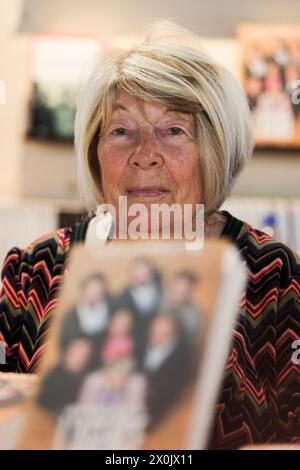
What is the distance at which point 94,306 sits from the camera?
0.52 metres

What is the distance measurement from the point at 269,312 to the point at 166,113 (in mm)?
426

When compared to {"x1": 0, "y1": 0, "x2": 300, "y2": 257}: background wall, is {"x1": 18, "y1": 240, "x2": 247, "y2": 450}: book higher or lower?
lower

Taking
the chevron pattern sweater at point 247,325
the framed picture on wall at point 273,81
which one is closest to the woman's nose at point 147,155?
the chevron pattern sweater at point 247,325

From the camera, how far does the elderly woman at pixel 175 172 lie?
1.17 meters

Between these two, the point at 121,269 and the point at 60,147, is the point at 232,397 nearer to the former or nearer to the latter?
the point at 121,269

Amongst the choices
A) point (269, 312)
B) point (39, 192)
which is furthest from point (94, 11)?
point (269, 312)

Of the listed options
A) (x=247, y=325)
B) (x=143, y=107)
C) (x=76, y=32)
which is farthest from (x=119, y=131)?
(x=76, y=32)

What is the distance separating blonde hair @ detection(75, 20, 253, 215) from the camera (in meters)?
1.20

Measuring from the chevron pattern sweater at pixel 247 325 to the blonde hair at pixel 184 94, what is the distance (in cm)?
13

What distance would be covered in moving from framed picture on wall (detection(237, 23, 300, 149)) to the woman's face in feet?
5.92

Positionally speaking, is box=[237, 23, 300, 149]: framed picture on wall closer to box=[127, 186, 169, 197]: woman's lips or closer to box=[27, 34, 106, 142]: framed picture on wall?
box=[27, 34, 106, 142]: framed picture on wall

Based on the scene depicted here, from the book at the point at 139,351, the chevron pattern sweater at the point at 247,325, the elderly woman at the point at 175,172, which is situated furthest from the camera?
the elderly woman at the point at 175,172

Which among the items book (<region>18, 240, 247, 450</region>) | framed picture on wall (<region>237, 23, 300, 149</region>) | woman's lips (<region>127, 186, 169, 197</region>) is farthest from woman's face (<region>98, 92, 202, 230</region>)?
framed picture on wall (<region>237, 23, 300, 149</region>)

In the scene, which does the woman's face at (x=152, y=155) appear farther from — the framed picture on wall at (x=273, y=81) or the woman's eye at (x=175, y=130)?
the framed picture on wall at (x=273, y=81)
